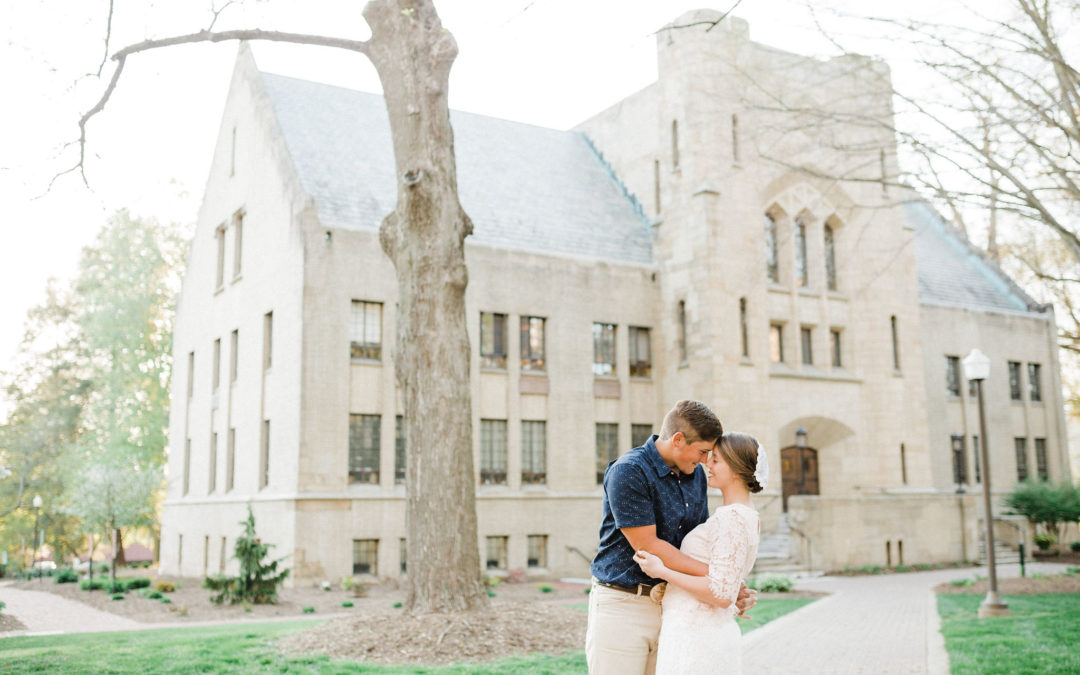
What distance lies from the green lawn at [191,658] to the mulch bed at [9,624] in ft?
7.86

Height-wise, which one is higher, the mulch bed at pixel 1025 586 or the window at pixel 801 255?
the window at pixel 801 255

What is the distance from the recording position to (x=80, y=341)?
4575 centimetres

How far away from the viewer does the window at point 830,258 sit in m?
32.1

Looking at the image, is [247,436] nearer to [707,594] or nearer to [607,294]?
[607,294]

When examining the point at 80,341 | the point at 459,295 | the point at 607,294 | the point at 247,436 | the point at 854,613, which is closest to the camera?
the point at 459,295

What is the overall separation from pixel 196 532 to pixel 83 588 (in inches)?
196

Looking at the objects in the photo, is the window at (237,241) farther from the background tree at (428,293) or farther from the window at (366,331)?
the background tree at (428,293)

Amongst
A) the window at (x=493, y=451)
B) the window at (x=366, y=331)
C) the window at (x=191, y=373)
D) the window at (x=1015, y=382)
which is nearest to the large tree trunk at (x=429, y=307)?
the window at (x=366, y=331)

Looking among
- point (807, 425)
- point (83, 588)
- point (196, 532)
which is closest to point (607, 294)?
point (807, 425)

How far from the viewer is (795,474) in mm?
30344

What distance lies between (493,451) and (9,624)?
43.6 feet

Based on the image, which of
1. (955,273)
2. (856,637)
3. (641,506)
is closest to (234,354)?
(856,637)

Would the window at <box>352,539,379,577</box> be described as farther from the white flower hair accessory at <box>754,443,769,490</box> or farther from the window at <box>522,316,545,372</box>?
the white flower hair accessory at <box>754,443,769,490</box>

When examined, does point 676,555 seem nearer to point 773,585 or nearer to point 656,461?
point 656,461
